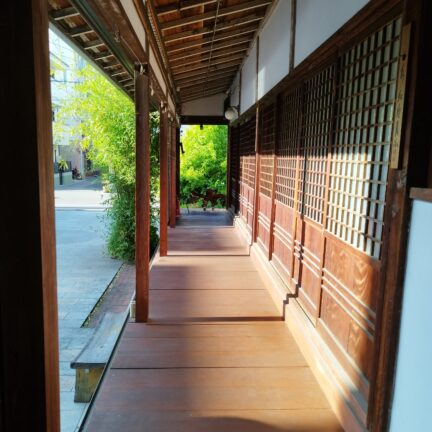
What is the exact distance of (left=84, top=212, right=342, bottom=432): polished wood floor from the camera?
228 cm

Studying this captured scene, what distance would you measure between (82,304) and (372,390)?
4843mm

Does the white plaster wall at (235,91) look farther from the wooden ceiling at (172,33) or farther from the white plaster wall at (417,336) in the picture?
the white plaster wall at (417,336)

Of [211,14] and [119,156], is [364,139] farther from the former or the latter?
[119,156]

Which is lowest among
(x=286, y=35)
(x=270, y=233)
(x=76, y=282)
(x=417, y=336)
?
(x=76, y=282)

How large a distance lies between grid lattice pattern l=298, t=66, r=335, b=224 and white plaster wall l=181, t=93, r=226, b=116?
268 inches


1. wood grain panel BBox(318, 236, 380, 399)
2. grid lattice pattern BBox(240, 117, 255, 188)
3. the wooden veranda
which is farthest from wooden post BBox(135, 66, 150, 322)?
grid lattice pattern BBox(240, 117, 255, 188)

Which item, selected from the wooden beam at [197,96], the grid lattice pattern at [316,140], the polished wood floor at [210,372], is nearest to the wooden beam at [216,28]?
the grid lattice pattern at [316,140]

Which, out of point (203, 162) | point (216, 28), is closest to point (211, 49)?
point (216, 28)

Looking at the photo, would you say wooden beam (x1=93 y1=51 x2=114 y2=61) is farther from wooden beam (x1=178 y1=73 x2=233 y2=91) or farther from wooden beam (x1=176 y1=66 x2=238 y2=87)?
wooden beam (x1=178 y1=73 x2=233 y2=91)

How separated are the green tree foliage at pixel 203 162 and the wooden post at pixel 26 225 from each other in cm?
1157

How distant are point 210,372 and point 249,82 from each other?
5.01 meters

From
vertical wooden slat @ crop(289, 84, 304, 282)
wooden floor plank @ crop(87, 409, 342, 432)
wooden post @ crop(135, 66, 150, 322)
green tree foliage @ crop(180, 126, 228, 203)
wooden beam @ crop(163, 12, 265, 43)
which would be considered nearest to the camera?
wooden floor plank @ crop(87, 409, 342, 432)

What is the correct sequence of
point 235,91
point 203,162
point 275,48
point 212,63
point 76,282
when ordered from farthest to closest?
1. point 203,162
2. point 235,91
3. point 76,282
4. point 212,63
5. point 275,48

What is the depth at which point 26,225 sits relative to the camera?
108 cm
